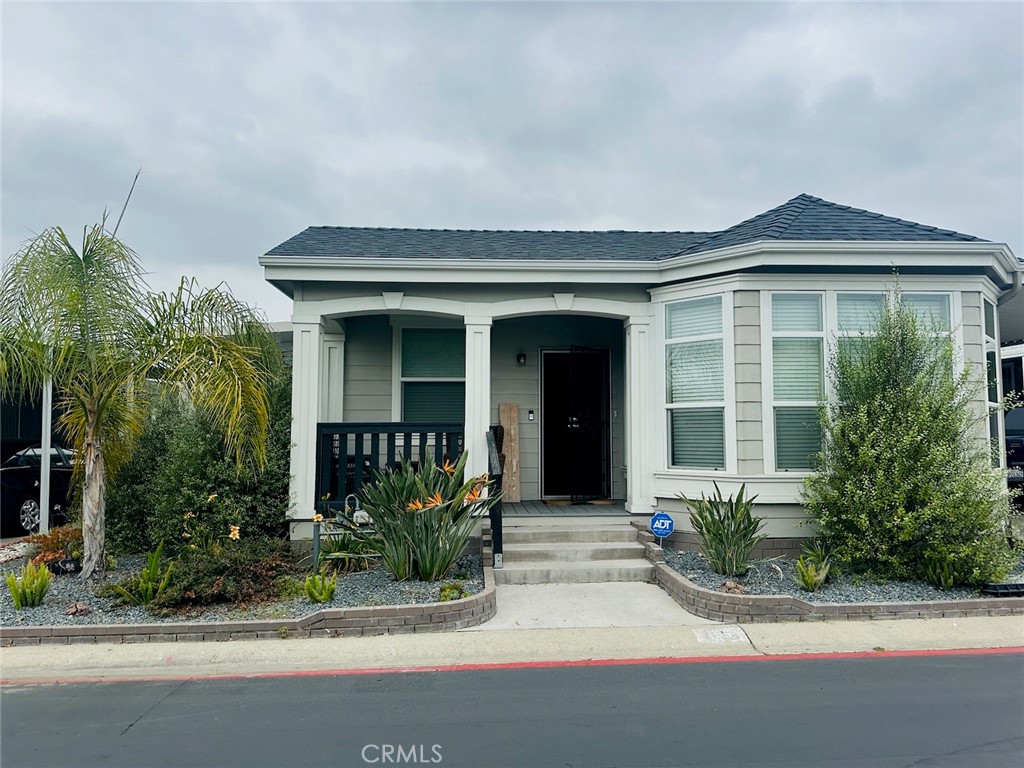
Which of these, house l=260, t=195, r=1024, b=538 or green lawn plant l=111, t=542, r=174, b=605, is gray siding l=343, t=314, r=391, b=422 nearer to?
house l=260, t=195, r=1024, b=538

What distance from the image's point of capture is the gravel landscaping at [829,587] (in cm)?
516

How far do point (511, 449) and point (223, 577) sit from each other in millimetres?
4192

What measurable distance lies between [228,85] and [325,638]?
28.6 feet

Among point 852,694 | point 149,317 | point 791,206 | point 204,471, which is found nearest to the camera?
point 852,694

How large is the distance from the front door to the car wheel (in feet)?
24.7

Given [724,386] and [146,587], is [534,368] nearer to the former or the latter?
[724,386]

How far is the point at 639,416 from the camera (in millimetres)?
7133

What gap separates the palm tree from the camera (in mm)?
5055

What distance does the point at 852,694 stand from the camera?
3688 mm

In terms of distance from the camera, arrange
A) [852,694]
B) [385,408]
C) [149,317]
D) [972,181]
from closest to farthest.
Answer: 1. [852,694]
2. [149,317]
3. [385,408]
4. [972,181]

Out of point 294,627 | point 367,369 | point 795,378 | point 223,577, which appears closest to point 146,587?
point 223,577

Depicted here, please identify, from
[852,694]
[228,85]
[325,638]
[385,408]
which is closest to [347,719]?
[325,638]

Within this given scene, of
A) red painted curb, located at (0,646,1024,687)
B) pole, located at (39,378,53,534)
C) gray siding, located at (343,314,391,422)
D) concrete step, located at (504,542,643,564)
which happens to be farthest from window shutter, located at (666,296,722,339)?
pole, located at (39,378,53,534)

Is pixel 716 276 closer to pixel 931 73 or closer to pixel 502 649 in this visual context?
pixel 502 649
